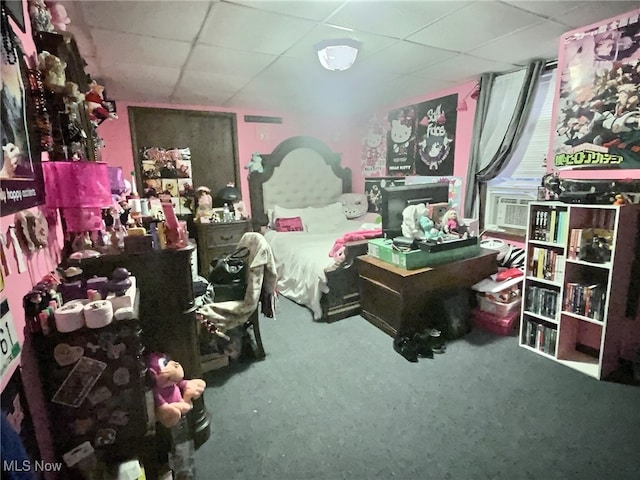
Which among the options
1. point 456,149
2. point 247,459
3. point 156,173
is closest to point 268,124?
point 156,173

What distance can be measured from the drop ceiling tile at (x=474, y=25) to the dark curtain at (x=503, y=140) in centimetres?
80

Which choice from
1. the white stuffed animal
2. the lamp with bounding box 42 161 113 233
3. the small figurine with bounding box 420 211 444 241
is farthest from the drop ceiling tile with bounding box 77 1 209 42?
the small figurine with bounding box 420 211 444 241

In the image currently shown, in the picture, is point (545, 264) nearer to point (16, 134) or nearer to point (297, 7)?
point (297, 7)

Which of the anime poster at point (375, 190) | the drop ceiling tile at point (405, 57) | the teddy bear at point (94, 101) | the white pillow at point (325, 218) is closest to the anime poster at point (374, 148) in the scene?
the anime poster at point (375, 190)

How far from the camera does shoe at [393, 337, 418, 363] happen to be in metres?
2.44

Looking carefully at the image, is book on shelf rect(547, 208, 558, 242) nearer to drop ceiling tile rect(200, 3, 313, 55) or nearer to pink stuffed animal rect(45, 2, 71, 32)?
drop ceiling tile rect(200, 3, 313, 55)

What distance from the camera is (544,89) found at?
2928 mm

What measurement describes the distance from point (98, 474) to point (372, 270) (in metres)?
2.25

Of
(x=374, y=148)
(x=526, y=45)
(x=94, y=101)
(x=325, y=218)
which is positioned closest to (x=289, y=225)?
(x=325, y=218)

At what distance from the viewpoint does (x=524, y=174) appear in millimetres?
3201

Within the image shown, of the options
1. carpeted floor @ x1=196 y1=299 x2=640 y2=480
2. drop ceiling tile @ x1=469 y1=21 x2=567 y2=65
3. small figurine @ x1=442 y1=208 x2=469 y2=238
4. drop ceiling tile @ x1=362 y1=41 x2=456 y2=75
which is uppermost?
drop ceiling tile @ x1=362 y1=41 x2=456 y2=75

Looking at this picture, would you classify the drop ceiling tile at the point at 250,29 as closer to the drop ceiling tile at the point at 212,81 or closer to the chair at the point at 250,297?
the drop ceiling tile at the point at 212,81

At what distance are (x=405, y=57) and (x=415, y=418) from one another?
2614mm

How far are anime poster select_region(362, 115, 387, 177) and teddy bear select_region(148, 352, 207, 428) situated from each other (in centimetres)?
400
